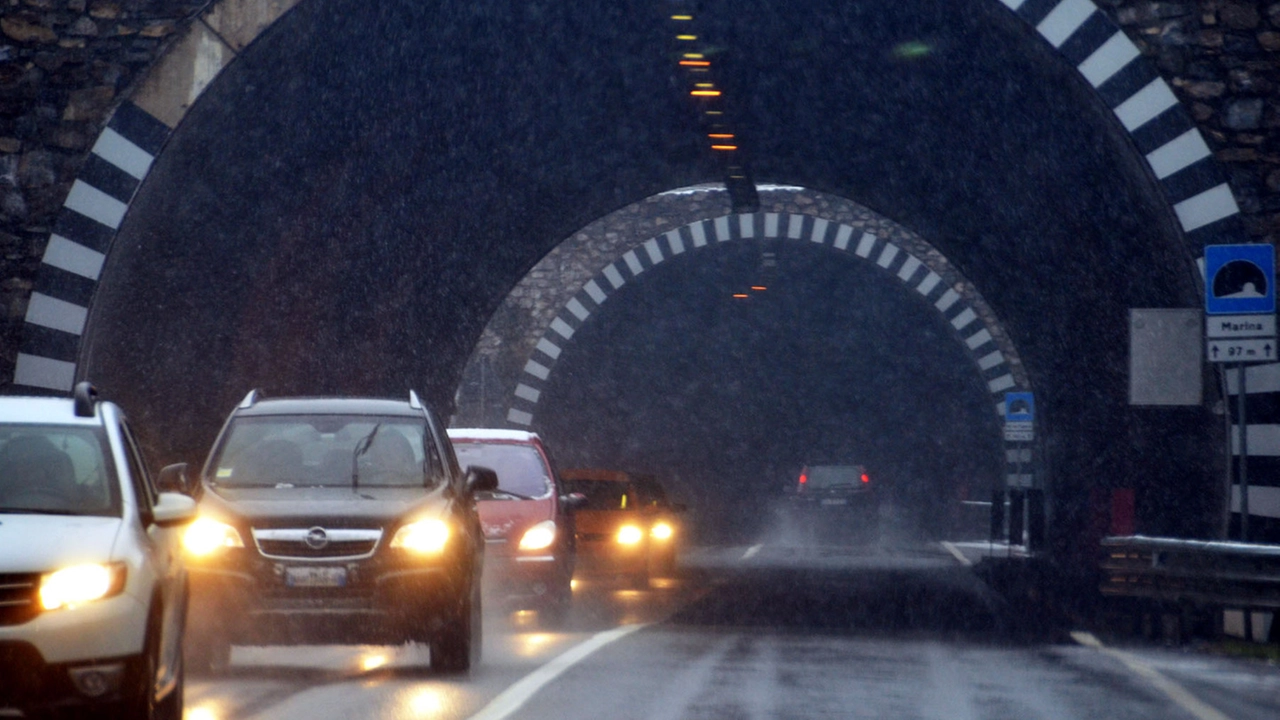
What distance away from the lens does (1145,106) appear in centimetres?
1922

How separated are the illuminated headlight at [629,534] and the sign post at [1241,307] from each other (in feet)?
31.2

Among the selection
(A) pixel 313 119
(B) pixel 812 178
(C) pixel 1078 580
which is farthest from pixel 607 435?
(A) pixel 313 119

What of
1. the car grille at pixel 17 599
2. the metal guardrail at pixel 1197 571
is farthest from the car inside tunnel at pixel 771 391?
the car grille at pixel 17 599

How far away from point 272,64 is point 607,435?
1191 inches

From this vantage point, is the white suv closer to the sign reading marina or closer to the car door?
the car door

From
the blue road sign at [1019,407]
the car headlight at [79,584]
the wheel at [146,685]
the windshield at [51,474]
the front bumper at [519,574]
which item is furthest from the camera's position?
the blue road sign at [1019,407]

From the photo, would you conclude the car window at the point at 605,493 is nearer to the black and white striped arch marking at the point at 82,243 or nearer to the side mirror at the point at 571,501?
the side mirror at the point at 571,501

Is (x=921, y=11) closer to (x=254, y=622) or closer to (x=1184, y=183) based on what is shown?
(x=1184, y=183)

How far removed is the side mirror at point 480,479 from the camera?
14.7m

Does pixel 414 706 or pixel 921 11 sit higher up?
pixel 921 11

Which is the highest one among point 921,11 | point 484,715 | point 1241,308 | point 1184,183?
point 921,11

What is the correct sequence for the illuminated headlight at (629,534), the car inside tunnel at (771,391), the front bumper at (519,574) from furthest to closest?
1. the car inside tunnel at (771,391)
2. the illuminated headlight at (629,534)
3. the front bumper at (519,574)

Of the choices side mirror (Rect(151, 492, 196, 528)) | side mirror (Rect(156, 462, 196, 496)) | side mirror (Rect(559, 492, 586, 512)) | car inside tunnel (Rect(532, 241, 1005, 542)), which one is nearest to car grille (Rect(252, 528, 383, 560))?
side mirror (Rect(156, 462, 196, 496))

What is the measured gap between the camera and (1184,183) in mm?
19188
